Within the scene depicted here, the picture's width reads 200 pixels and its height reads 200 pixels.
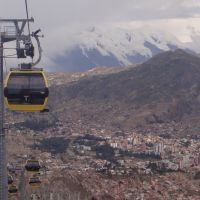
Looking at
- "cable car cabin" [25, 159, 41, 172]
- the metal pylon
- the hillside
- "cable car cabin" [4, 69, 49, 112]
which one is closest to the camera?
the metal pylon

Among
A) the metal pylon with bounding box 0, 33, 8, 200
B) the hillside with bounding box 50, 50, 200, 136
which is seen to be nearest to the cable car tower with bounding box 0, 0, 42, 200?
the metal pylon with bounding box 0, 33, 8, 200

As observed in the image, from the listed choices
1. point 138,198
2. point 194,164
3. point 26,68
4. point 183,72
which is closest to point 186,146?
point 194,164

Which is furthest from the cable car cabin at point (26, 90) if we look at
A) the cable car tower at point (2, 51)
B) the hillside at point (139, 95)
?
the hillside at point (139, 95)

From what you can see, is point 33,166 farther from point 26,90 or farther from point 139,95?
point 139,95

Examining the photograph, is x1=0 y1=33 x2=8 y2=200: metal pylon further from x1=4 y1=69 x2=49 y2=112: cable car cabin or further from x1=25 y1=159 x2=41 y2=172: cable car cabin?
x1=25 y1=159 x2=41 y2=172: cable car cabin

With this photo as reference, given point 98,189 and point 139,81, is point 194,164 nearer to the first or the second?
point 98,189

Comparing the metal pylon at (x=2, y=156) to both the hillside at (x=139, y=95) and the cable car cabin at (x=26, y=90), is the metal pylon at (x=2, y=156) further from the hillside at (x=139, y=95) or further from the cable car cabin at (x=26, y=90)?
the hillside at (x=139, y=95)

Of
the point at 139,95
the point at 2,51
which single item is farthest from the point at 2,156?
the point at 139,95
